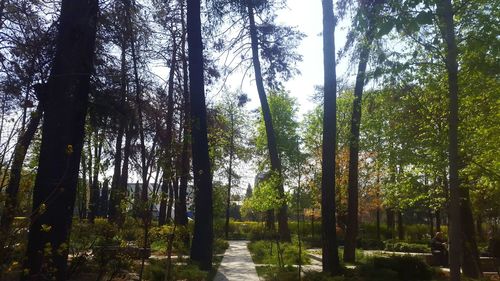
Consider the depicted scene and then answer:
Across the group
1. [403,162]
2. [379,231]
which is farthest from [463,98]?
[379,231]

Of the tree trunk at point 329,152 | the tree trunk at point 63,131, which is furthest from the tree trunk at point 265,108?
the tree trunk at point 63,131

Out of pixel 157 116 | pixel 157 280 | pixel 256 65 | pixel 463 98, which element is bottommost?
pixel 157 280

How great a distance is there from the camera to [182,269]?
430 inches

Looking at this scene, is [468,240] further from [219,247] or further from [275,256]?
[219,247]

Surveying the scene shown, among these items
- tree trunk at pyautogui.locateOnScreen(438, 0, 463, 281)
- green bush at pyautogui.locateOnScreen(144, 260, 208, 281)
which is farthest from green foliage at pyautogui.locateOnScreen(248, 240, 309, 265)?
tree trunk at pyautogui.locateOnScreen(438, 0, 463, 281)

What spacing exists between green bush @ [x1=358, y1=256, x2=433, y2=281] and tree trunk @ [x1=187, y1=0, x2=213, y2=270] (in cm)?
414

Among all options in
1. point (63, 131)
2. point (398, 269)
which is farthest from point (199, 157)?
point (63, 131)

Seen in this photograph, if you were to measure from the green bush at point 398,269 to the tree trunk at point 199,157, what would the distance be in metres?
4.14

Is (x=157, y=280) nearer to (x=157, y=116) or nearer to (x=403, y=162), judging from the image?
(x=403, y=162)

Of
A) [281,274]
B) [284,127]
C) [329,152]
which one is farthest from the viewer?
[284,127]

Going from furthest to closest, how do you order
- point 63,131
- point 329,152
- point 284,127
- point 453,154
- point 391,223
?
A: point 391,223 < point 284,127 < point 329,152 < point 453,154 < point 63,131

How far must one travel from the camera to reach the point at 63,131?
567 centimetres

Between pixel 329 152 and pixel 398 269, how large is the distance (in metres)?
3.44

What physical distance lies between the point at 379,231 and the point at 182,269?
2455 centimetres
